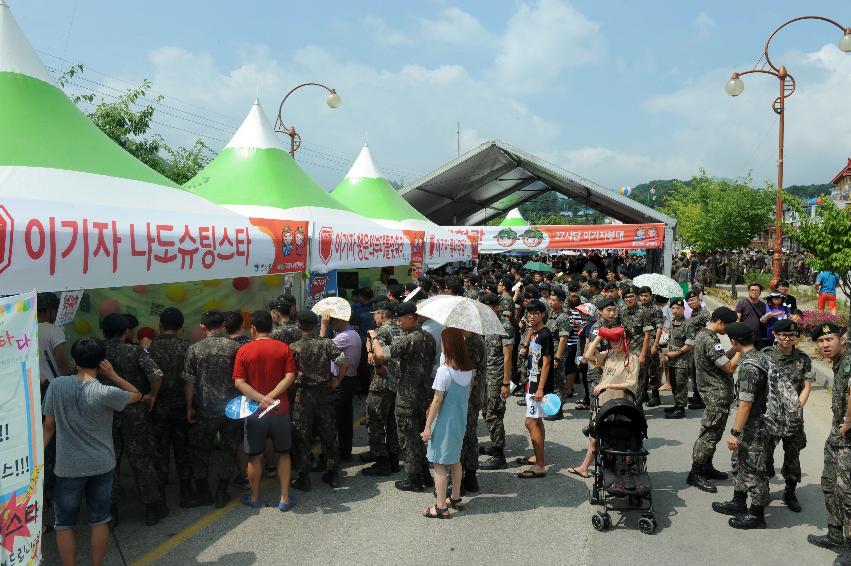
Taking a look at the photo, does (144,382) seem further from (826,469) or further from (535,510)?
(826,469)

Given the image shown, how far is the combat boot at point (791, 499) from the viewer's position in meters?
4.84

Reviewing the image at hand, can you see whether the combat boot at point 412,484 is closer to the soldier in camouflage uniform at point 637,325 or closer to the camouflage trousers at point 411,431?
the camouflage trousers at point 411,431

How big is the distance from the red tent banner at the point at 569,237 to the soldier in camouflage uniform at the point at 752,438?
13.2 meters

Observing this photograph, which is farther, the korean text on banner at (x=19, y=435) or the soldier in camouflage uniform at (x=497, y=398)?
the soldier in camouflage uniform at (x=497, y=398)

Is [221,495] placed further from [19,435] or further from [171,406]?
[19,435]

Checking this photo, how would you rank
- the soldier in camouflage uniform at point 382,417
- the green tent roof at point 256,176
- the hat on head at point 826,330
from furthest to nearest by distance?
the green tent roof at point 256,176
the soldier in camouflage uniform at point 382,417
the hat on head at point 826,330

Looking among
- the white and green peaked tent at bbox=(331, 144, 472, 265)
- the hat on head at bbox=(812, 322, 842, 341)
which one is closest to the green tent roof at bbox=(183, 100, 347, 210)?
the white and green peaked tent at bbox=(331, 144, 472, 265)

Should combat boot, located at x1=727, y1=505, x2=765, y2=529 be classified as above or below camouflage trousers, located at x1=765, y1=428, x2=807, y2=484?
below

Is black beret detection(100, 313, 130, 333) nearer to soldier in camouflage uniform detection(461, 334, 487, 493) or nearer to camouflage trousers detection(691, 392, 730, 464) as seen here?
soldier in camouflage uniform detection(461, 334, 487, 493)

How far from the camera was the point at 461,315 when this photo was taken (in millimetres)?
4617

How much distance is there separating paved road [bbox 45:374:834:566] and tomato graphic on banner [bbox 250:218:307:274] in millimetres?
2463

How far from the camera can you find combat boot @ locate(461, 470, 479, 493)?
5.24m

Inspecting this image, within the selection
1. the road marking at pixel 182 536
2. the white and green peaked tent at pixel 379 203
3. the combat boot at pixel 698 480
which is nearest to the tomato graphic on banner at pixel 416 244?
the white and green peaked tent at pixel 379 203

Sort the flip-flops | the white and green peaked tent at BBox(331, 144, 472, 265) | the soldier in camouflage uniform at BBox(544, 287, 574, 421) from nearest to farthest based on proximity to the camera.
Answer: the flip-flops → the soldier in camouflage uniform at BBox(544, 287, 574, 421) → the white and green peaked tent at BBox(331, 144, 472, 265)
